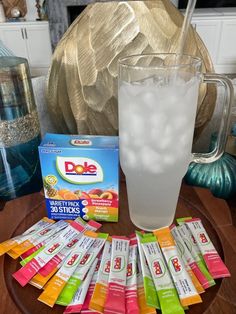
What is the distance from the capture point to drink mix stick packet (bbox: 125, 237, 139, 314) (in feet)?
1.12

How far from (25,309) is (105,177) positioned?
0.22 meters

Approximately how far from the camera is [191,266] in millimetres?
393

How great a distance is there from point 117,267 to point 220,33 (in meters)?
2.79

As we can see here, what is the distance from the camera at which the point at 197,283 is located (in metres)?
0.37

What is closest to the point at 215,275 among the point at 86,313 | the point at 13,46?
Result: the point at 86,313

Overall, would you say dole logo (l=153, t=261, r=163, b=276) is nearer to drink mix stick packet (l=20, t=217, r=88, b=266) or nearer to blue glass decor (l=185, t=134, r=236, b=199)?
drink mix stick packet (l=20, t=217, r=88, b=266)

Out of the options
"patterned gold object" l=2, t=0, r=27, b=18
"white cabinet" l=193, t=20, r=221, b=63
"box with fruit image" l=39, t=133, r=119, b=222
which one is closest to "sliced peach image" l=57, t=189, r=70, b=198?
"box with fruit image" l=39, t=133, r=119, b=222

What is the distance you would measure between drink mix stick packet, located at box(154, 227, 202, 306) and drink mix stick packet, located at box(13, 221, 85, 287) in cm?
14

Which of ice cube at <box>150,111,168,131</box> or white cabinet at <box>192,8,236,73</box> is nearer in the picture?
ice cube at <box>150,111,168,131</box>

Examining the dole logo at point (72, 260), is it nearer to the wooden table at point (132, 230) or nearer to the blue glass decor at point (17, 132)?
the wooden table at point (132, 230)

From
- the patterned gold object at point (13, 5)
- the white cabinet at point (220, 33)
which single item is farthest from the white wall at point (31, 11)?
the white cabinet at point (220, 33)

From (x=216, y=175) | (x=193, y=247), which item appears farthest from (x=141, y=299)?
(x=216, y=175)

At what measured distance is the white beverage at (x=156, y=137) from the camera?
1.28ft

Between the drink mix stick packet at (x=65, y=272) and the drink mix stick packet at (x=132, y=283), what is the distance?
0.06 metres
